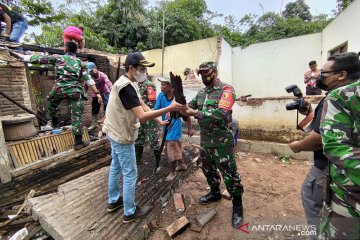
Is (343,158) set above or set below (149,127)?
above

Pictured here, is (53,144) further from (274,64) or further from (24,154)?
(274,64)

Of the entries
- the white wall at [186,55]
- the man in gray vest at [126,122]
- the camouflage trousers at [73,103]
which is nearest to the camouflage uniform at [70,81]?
the camouflage trousers at [73,103]

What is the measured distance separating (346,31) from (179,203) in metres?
7.56

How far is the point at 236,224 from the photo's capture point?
2.47 meters

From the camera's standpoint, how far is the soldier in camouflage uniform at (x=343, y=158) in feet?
3.51

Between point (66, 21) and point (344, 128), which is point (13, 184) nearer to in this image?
point (344, 128)

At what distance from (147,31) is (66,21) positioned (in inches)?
203

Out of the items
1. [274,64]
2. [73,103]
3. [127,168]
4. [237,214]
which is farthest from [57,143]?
[274,64]

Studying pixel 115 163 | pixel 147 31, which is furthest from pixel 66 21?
pixel 115 163

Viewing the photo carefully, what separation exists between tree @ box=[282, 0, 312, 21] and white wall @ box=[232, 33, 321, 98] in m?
13.9

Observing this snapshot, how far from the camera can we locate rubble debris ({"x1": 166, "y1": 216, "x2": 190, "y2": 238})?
237 cm

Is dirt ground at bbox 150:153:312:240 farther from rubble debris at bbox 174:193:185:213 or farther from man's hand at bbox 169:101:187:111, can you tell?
man's hand at bbox 169:101:187:111

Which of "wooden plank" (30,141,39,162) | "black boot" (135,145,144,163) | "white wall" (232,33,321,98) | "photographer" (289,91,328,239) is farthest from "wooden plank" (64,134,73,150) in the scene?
"white wall" (232,33,321,98)

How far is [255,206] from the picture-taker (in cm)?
293
